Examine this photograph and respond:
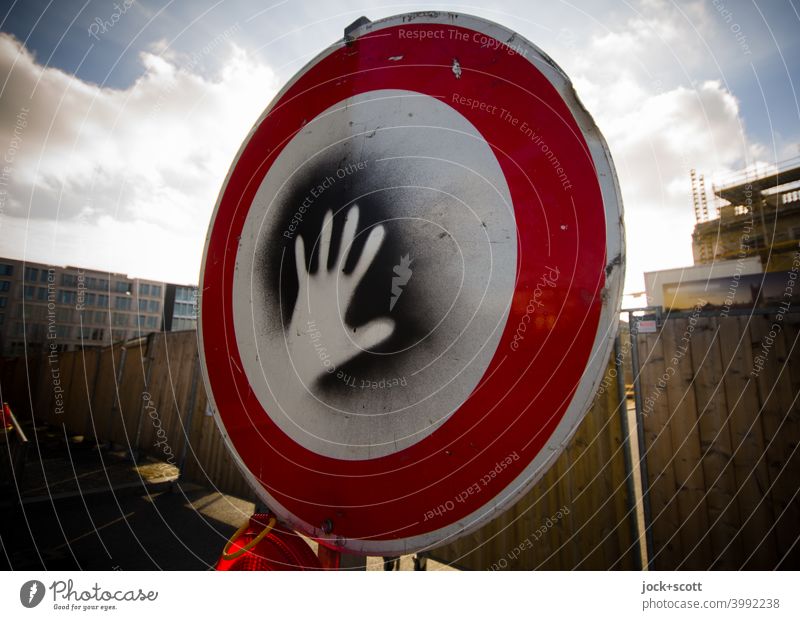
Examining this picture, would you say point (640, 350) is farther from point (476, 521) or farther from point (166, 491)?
point (166, 491)

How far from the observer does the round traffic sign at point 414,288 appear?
53cm

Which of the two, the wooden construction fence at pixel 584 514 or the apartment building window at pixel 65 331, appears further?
the apartment building window at pixel 65 331

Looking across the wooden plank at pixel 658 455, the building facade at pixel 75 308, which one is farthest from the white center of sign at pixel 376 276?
the building facade at pixel 75 308

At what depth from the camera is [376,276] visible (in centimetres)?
68

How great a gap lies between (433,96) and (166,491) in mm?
6400

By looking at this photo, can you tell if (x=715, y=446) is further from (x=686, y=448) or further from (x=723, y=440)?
(x=686, y=448)

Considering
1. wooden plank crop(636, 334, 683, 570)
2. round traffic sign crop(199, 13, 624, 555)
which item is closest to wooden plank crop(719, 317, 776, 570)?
wooden plank crop(636, 334, 683, 570)

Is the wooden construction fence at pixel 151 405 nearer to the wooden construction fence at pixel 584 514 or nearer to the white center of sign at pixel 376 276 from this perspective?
the wooden construction fence at pixel 584 514

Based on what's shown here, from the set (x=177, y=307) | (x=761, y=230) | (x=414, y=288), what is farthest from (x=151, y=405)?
(x=177, y=307)

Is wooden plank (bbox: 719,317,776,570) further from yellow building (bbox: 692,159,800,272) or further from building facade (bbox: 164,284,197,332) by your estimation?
building facade (bbox: 164,284,197,332)

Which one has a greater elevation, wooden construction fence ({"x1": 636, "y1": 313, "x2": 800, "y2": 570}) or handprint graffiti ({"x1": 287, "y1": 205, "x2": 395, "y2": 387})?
handprint graffiti ({"x1": 287, "y1": 205, "x2": 395, "y2": 387})

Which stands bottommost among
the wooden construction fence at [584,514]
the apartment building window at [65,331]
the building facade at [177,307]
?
the wooden construction fence at [584,514]

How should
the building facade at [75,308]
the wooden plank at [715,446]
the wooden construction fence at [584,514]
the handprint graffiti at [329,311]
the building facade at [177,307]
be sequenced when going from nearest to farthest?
the handprint graffiti at [329,311]
the wooden plank at [715,446]
the wooden construction fence at [584,514]
the building facade at [75,308]
the building facade at [177,307]

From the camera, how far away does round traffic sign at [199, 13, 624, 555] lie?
527mm
